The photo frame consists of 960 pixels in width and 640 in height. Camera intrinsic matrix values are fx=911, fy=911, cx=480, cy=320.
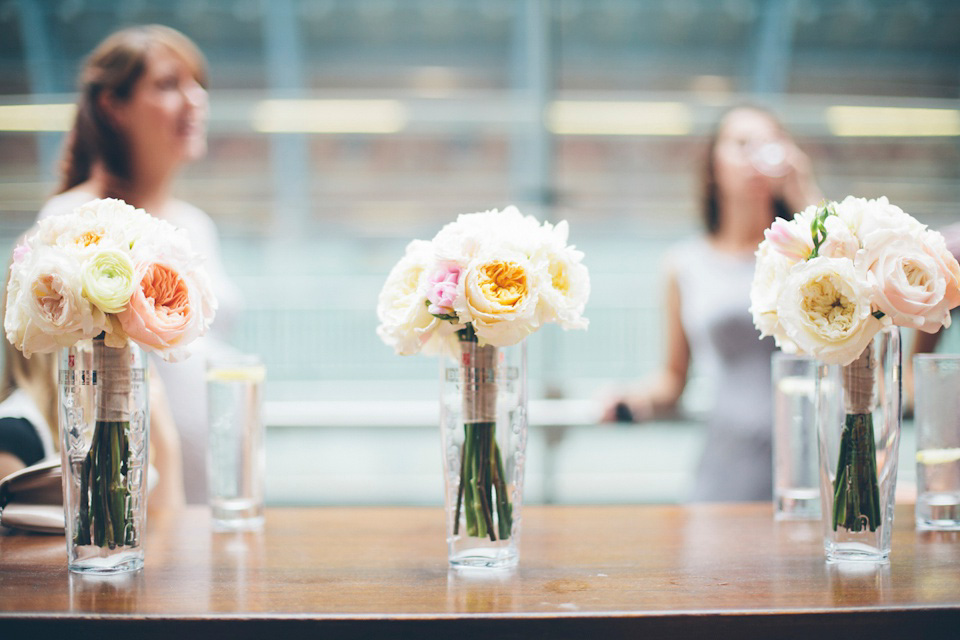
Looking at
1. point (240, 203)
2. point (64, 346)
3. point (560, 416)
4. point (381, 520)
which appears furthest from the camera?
point (240, 203)

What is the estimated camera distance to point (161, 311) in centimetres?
104

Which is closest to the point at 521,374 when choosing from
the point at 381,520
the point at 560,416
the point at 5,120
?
the point at 381,520

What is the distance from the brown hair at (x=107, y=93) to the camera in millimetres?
2041

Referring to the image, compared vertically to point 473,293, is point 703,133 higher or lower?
higher

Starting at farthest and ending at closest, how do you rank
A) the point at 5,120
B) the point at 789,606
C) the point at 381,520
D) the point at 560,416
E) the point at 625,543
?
the point at 5,120 < the point at 560,416 < the point at 381,520 < the point at 625,543 < the point at 789,606

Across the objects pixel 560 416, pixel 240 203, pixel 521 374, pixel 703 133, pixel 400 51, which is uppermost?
pixel 400 51

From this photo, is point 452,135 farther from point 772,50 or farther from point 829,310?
point 829,310

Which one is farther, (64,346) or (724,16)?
(724,16)

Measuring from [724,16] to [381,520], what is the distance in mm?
2796

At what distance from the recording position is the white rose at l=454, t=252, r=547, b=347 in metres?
1.02

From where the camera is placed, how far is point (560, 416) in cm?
313

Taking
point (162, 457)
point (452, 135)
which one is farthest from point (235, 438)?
point (452, 135)

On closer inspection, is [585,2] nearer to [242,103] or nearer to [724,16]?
[724,16]

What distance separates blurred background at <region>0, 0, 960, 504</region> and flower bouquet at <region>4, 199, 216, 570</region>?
216 centimetres
